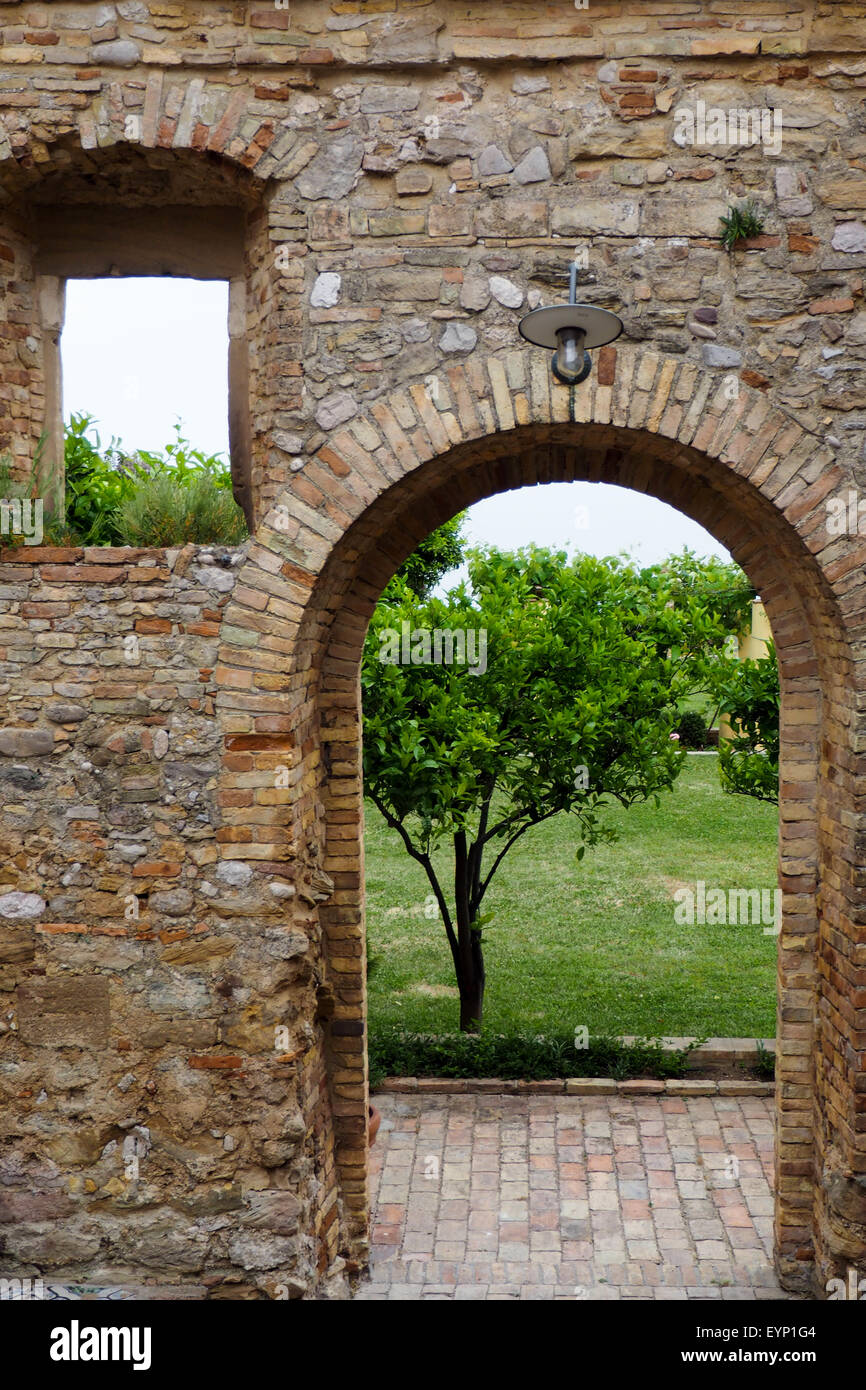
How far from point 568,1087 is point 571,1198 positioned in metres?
1.30

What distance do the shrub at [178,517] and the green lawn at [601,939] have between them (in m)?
4.96

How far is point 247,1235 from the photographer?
4.59 meters

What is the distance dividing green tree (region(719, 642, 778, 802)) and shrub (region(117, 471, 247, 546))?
14.8ft

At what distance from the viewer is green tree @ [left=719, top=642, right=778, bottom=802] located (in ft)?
25.8

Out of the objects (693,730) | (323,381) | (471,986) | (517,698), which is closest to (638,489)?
(323,381)

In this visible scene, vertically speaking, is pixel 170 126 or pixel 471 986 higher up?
pixel 170 126

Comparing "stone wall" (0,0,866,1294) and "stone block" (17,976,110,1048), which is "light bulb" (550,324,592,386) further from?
"stone block" (17,976,110,1048)

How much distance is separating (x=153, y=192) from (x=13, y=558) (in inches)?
72.6

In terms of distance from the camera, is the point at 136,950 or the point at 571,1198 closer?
the point at 136,950

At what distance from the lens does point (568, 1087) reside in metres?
7.38

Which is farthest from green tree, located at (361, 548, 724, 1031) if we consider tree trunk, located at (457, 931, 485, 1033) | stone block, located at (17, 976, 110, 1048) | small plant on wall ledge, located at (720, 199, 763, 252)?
small plant on wall ledge, located at (720, 199, 763, 252)

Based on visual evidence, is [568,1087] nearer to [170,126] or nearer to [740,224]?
[740,224]

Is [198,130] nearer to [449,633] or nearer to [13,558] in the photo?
[13,558]

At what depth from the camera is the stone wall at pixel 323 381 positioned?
4496 mm
